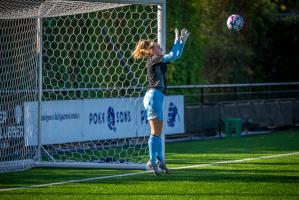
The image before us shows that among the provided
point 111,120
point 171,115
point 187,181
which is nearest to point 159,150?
point 187,181

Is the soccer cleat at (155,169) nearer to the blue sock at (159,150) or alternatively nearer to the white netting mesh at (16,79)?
the blue sock at (159,150)

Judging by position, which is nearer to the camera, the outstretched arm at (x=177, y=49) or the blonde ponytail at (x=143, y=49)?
the outstretched arm at (x=177, y=49)

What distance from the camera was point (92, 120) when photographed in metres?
19.0

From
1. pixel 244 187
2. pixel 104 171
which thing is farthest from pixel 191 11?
pixel 244 187

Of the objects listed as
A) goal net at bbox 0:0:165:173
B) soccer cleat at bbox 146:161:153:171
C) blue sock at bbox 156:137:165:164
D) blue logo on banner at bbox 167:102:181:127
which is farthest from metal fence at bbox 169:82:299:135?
blue sock at bbox 156:137:165:164

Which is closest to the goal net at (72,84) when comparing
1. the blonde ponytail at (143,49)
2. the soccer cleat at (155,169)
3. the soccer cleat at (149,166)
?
the soccer cleat at (149,166)

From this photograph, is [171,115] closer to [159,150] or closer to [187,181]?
[159,150]

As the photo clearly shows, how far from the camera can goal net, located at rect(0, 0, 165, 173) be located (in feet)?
50.1

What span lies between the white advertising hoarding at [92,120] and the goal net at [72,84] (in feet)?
0.07

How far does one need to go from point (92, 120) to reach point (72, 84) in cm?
135

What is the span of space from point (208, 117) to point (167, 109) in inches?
95.2

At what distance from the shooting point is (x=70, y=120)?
18422mm

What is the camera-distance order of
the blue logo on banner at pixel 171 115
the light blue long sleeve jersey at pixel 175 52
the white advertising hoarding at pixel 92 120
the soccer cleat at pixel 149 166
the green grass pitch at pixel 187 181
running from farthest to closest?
the blue logo on banner at pixel 171 115 < the white advertising hoarding at pixel 92 120 < the soccer cleat at pixel 149 166 < the light blue long sleeve jersey at pixel 175 52 < the green grass pitch at pixel 187 181

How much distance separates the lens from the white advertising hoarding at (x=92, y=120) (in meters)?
17.9
